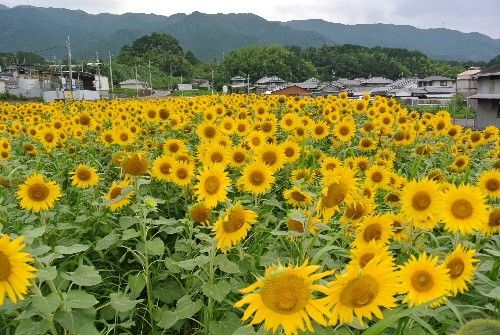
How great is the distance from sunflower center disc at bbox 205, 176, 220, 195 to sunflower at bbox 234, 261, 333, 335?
1.45m

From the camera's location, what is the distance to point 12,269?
5.39 feet

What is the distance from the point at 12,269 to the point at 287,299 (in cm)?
96

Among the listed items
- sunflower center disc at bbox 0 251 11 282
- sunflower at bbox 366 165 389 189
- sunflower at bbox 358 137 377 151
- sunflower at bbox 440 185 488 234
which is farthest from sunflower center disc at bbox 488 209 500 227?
sunflower at bbox 358 137 377 151

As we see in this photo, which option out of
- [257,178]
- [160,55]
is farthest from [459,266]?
[160,55]

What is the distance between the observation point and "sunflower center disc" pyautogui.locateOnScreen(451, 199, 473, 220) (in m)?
2.38

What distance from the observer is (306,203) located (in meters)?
2.99

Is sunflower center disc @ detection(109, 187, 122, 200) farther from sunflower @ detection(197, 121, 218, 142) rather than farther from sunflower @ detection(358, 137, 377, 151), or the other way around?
sunflower @ detection(358, 137, 377, 151)

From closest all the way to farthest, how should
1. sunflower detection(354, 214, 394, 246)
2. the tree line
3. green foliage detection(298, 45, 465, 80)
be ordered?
sunflower detection(354, 214, 394, 246) → the tree line → green foliage detection(298, 45, 465, 80)

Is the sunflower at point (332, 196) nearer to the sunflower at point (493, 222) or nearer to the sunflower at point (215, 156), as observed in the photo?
the sunflower at point (493, 222)

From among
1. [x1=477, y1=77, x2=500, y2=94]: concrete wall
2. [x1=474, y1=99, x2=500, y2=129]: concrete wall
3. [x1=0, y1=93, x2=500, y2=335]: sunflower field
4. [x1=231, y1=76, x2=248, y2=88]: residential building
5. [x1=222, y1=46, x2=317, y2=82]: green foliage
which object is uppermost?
[x1=222, y1=46, x2=317, y2=82]: green foliage

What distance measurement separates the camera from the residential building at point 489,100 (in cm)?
3438

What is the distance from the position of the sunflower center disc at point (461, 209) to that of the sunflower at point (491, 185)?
82 cm

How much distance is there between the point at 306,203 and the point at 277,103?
7.35m

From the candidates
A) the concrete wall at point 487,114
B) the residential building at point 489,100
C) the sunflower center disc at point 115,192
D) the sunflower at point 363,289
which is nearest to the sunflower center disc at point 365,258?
the sunflower at point 363,289
